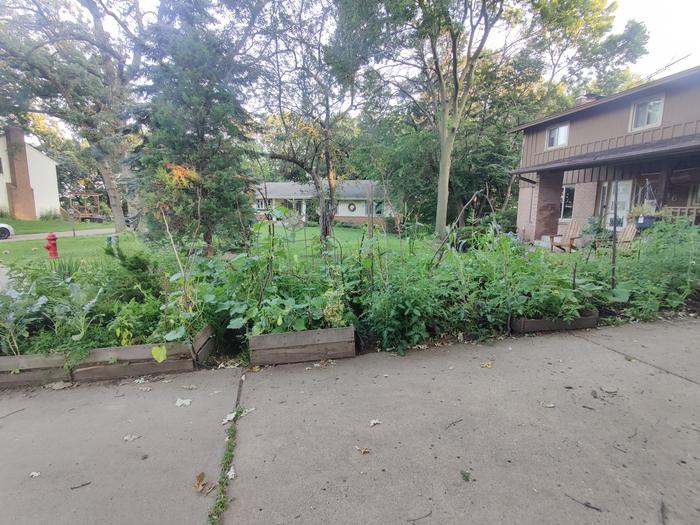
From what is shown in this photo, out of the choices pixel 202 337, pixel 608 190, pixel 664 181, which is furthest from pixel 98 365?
pixel 608 190

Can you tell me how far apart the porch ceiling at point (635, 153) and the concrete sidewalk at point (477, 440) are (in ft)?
27.5

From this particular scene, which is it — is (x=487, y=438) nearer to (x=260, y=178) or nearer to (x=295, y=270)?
(x=295, y=270)

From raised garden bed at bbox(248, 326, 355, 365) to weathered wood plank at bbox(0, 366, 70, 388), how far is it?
56.1 inches

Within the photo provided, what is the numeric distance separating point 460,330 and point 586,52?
25.2m

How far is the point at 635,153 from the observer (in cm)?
970

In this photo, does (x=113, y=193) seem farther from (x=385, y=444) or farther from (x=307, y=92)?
(x=385, y=444)

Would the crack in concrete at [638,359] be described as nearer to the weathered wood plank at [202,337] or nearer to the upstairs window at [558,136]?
the weathered wood plank at [202,337]

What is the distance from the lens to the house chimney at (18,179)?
23938 millimetres

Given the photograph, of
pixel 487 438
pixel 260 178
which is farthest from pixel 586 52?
pixel 487 438

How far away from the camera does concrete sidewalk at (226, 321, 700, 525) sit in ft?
4.97

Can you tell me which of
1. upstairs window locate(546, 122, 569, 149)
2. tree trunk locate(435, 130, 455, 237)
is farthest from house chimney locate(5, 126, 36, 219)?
upstairs window locate(546, 122, 569, 149)

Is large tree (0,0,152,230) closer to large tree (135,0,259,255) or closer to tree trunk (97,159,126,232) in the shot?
tree trunk (97,159,126,232)

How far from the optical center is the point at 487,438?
1955mm

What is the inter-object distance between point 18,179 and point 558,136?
1295 inches
